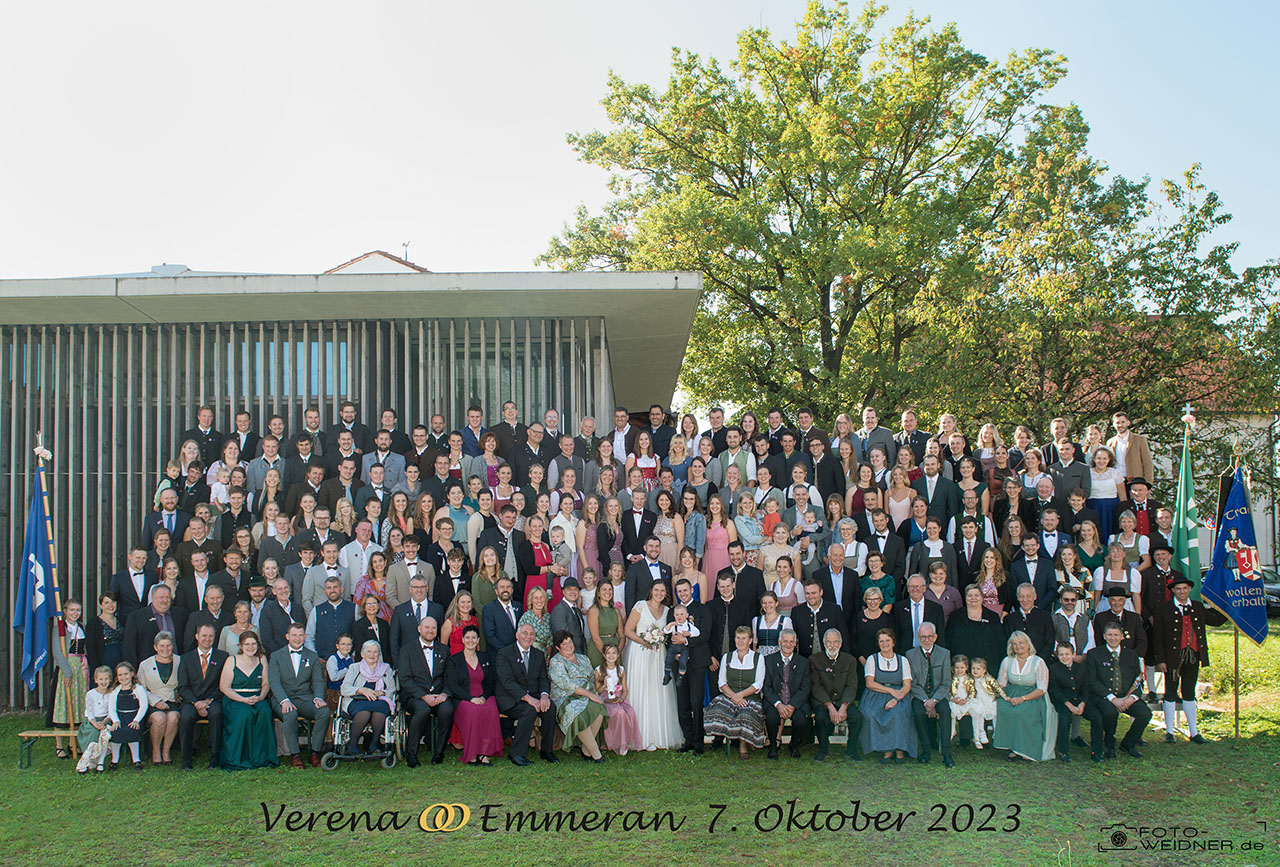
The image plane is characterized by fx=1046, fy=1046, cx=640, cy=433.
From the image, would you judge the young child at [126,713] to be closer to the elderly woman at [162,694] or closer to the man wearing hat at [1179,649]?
the elderly woman at [162,694]

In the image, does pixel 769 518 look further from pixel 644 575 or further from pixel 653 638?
pixel 653 638

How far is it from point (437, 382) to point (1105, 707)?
7.80m

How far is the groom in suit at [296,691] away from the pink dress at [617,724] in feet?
7.79

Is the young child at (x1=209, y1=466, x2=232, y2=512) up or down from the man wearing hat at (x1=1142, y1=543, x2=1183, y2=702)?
up

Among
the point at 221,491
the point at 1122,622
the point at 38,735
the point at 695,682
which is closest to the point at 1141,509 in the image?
the point at 1122,622

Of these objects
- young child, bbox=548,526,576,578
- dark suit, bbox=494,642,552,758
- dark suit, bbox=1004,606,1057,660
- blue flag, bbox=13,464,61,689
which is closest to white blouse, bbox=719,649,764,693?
dark suit, bbox=494,642,552,758

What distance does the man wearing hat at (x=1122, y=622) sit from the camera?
927cm

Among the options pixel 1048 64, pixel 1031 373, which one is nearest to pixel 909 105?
pixel 1048 64

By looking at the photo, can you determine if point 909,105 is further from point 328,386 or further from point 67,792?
point 67,792

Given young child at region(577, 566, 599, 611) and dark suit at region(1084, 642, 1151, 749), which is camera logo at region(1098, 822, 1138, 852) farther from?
young child at region(577, 566, 599, 611)

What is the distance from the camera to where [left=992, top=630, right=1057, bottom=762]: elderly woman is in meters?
8.73

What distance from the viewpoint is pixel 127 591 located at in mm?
9680

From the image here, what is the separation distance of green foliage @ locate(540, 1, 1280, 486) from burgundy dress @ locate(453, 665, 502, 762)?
1113 cm

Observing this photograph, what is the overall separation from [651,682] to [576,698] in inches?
29.4
